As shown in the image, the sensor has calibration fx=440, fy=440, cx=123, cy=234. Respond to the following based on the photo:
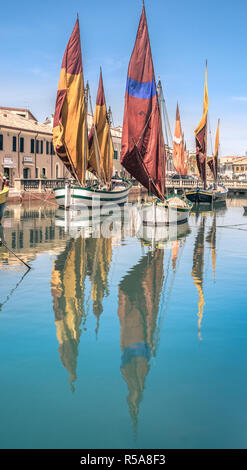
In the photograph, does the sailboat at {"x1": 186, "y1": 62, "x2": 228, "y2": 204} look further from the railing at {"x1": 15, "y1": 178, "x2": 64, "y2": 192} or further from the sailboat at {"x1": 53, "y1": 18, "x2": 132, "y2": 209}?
the railing at {"x1": 15, "y1": 178, "x2": 64, "y2": 192}

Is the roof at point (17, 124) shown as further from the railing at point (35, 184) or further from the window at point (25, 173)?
the railing at point (35, 184)

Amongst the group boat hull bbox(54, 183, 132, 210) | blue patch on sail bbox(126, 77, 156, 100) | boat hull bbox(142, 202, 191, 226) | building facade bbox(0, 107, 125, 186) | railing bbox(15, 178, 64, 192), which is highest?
building facade bbox(0, 107, 125, 186)

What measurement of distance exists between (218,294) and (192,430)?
745cm

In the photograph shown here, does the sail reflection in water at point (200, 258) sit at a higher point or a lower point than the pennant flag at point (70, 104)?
lower

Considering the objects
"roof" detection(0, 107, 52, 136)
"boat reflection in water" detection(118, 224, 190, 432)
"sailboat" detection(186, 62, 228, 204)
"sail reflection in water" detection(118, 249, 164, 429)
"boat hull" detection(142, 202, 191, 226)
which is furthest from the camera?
"roof" detection(0, 107, 52, 136)

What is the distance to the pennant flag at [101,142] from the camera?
142 feet

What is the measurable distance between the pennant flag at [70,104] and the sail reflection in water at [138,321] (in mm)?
19827

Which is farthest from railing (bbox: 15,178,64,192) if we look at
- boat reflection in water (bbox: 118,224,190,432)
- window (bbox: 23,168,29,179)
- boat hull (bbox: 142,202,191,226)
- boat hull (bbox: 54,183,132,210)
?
boat reflection in water (bbox: 118,224,190,432)

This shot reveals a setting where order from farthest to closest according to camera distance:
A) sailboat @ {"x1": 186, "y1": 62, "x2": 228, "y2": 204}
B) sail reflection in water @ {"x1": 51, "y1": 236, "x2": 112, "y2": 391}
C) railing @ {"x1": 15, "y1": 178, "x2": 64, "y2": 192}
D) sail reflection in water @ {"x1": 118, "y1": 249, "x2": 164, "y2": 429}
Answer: sailboat @ {"x1": 186, "y1": 62, "x2": 228, "y2": 204}, railing @ {"x1": 15, "y1": 178, "x2": 64, "y2": 192}, sail reflection in water @ {"x1": 51, "y1": 236, "x2": 112, "y2": 391}, sail reflection in water @ {"x1": 118, "y1": 249, "x2": 164, "y2": 429}

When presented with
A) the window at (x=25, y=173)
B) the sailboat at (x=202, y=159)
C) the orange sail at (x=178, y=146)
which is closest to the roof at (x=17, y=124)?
the window at (x=25, y=173)

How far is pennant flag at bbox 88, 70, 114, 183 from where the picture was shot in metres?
43.2

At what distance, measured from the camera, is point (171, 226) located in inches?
1152

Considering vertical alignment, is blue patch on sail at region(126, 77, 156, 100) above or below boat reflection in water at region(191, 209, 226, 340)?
above

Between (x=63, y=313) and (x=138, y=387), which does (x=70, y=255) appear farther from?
(x=138, y=387)
